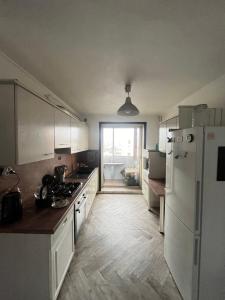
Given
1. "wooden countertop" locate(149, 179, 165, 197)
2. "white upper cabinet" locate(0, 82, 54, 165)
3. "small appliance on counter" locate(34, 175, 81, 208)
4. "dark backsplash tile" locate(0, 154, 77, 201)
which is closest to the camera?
"white upper cabinet" locate(0, 82, 54, 165)

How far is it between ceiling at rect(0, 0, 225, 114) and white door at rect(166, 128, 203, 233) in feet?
2.43

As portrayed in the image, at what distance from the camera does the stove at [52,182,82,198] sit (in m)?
2.39

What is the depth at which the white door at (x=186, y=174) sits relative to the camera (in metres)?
1.52

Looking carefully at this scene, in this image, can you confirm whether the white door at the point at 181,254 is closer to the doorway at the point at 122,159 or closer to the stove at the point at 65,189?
the stove at the point at 65,189

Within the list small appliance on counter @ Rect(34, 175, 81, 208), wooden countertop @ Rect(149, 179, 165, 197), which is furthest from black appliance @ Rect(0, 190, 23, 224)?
wooden countertop @ Rect(149, 179, 165, 197)

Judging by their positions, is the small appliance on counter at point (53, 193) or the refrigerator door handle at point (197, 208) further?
the small appliance on counter at point (53, 193)

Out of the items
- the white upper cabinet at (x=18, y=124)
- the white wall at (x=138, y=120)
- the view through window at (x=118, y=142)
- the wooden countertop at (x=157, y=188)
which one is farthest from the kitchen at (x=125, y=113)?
the view through window at (x=118, y=142)

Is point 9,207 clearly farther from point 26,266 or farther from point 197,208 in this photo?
point 197,208

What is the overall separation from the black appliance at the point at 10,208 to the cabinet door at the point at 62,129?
84 centimetres

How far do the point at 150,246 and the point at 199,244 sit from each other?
1231 mm

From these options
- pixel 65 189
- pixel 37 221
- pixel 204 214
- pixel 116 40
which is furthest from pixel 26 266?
pixel 116 40

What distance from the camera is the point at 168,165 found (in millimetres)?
2236

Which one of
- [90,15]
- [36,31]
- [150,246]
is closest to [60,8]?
[90,15]

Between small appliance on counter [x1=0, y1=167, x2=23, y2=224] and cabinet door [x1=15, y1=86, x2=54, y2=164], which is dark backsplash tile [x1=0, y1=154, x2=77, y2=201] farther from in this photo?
cabinet door [x1=15, y1=86, x2=54, y2=164]
